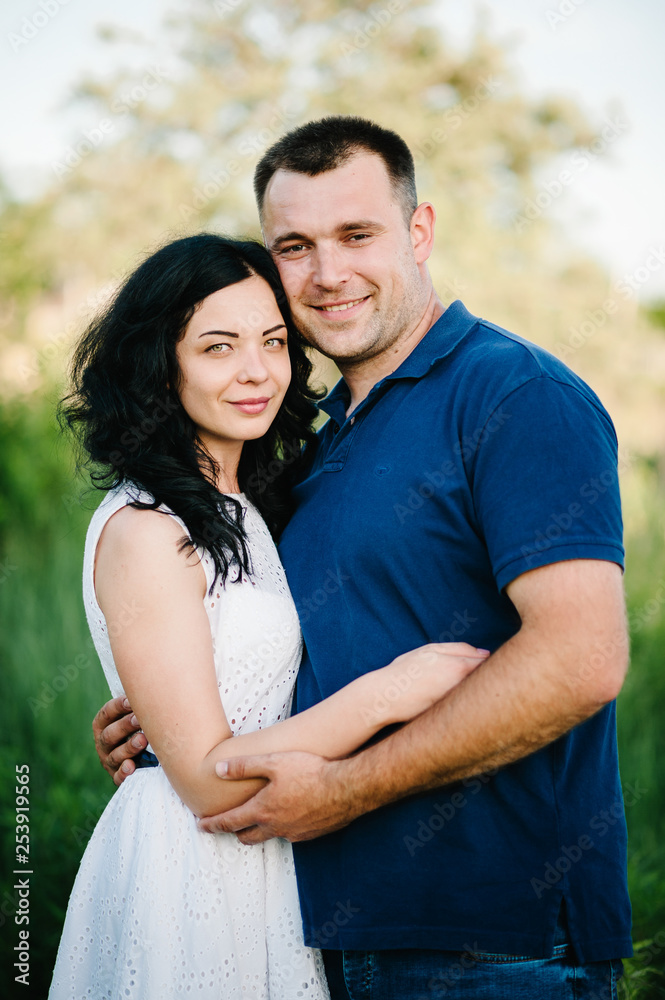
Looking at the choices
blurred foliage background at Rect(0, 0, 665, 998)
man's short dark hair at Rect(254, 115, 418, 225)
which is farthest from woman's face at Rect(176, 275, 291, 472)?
blurred foliage background at Rect(0, 0, 665, 998)

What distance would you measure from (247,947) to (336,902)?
219 mm

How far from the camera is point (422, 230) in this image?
7.05 ft

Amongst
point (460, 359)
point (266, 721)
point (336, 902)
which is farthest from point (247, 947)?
point (460, 359)

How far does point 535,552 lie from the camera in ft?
4.36

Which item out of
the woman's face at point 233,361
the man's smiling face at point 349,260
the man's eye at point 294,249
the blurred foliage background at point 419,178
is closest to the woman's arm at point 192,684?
the woman's face at point 233,361

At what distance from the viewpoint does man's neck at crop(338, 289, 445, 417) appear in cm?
202

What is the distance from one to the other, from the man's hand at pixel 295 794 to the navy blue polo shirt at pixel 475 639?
0.29ft

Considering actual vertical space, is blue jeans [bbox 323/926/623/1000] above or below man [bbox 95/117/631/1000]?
below

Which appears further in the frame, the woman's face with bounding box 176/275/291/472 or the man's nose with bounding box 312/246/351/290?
the man's nose with bounding box 312/246/351/290

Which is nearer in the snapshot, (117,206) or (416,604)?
(416,604)

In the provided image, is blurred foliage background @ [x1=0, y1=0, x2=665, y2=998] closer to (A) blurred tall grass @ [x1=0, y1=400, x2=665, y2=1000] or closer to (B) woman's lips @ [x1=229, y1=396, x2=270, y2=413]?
(A) blurred tall grass @ [x1=0, y1=400, x2=665, y2=1000]

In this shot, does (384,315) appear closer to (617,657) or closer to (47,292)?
(617,657)

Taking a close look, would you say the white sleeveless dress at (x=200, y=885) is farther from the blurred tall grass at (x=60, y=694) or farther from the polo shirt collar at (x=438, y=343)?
the blurred tall grass at (x=60, y=694)

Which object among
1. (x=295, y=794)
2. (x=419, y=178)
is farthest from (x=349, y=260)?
(x=419, y=178)
